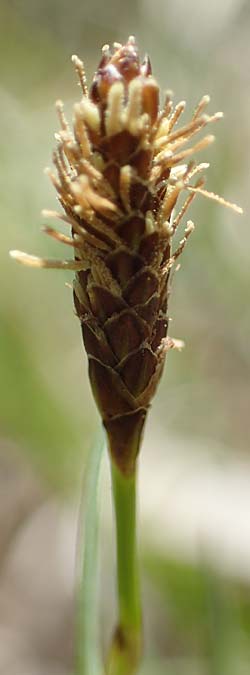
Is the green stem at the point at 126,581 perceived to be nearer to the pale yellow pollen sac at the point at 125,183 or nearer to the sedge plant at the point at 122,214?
the sedge plant at the point at 122,214

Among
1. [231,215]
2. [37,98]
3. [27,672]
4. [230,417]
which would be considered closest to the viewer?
[27,672]

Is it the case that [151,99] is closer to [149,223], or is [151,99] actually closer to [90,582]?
[149,223]

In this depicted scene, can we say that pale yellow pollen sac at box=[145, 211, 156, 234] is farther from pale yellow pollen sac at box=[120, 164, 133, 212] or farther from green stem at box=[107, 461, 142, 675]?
green stem at box=[107, 461, 142, 675]

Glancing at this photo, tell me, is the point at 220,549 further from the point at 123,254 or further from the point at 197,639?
the point at 123,254

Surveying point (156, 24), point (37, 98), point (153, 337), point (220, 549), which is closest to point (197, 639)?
point (220, 549)

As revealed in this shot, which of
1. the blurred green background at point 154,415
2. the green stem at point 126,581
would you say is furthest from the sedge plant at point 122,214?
the blurred green background at point 154,415

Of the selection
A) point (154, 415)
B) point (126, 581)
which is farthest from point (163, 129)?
point (154, 415)

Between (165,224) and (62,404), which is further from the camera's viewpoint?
(62,404)
